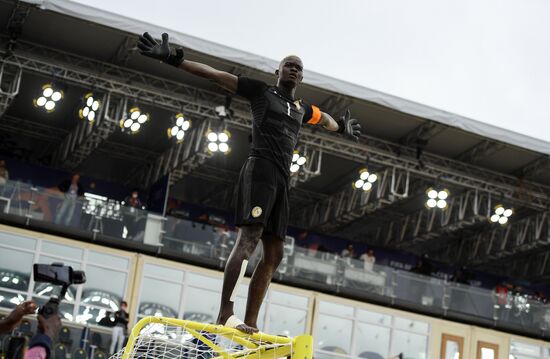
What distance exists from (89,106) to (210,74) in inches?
705

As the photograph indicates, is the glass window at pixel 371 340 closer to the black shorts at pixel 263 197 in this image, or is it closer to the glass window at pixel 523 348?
the glass window at pixel 523 348

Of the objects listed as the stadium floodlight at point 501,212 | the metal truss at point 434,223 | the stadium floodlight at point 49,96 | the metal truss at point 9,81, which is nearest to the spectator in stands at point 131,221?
the stadium floodlight at point 49,96

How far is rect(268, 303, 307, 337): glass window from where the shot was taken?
24062 millimetres

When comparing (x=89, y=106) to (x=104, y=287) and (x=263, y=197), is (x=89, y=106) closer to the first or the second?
(x=104, y=287)

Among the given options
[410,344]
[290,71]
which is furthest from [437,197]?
[290,71]

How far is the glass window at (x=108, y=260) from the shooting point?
75.2ft

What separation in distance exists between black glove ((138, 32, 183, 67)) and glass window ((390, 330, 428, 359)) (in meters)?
20.4

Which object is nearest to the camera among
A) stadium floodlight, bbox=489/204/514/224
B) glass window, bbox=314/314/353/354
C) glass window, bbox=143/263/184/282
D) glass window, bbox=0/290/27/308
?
glass window, bbox=0/290/27/308

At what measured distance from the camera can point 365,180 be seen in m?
25.9

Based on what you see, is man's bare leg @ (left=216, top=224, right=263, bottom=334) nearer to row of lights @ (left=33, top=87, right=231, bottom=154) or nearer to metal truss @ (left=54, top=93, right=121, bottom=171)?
metal truss @ (left=54, top=93, right=121, bottom=171)

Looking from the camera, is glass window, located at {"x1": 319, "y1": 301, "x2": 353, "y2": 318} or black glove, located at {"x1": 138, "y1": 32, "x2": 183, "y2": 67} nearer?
black glove, located at {"x1": 138, "y1": 32, "x2": 183, "y2": 67}

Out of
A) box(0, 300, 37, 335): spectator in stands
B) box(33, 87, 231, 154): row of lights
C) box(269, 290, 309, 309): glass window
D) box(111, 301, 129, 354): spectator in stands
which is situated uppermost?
box(33, 87, 231, 154): row of lights

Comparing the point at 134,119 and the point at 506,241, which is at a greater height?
the point at 134,119

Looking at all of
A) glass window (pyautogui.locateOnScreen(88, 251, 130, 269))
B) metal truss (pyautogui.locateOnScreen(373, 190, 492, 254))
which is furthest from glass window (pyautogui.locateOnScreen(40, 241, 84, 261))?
metal truss (pyautogui.locateOnScreen(373, 190, 492, 254))
